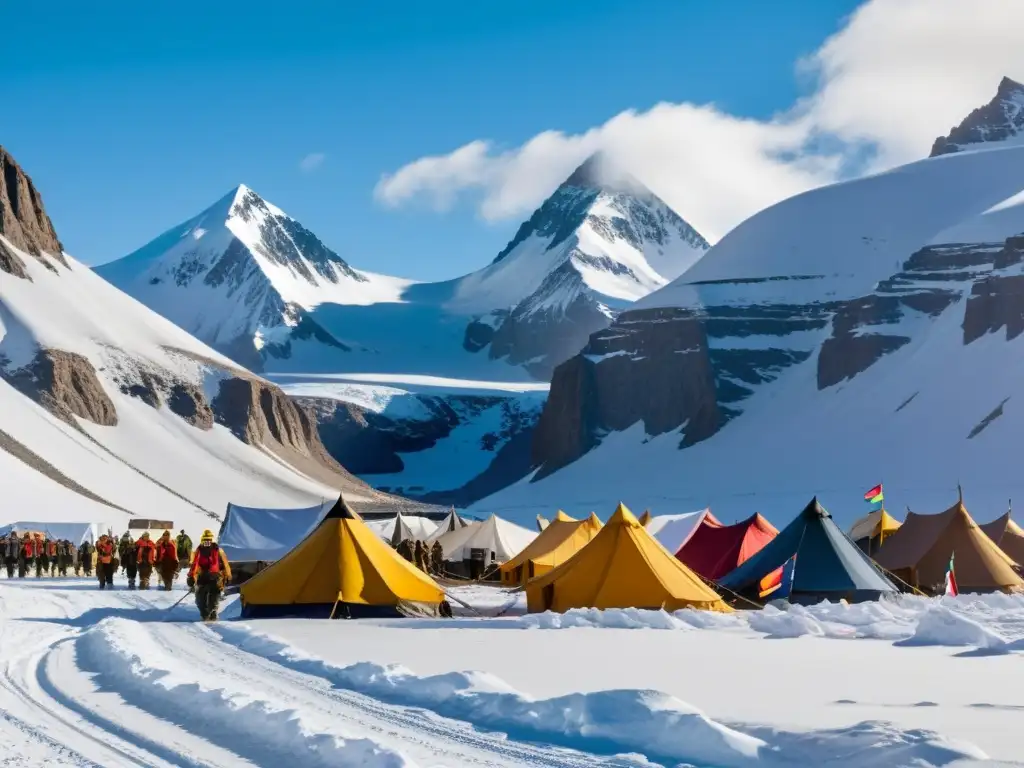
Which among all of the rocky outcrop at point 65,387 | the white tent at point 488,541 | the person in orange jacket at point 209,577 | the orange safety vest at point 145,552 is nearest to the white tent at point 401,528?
the white tent at point 488,541

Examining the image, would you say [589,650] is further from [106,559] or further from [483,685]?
[106,559]

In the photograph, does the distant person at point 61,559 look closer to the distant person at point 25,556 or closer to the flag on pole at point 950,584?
the distant person at point 25,556

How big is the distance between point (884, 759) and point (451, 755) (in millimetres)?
3146

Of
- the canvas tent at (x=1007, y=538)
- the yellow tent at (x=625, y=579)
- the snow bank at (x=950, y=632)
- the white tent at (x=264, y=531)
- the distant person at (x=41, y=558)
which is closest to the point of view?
the snow bank at (x=950, y=632)

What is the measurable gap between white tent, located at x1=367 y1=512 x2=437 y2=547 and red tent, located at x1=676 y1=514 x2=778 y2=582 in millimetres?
15363

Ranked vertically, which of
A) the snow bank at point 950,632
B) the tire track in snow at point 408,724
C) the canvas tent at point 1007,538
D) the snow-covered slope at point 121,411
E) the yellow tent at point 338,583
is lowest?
the tire track in snow at point 408,724

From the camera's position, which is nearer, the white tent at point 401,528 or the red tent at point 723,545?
the red tent at point 723,545

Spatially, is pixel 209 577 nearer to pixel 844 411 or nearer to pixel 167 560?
pixel 167 560

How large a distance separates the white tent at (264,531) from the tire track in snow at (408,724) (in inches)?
1064

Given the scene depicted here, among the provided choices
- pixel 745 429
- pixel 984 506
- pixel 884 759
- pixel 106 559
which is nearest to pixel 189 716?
pixel 884 759

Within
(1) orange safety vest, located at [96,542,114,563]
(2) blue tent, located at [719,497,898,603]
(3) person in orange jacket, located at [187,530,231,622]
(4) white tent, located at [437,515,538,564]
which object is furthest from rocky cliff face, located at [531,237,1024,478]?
(3) person in orange jacket, located at [187,530,231,622]

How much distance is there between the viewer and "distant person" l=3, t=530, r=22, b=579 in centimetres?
4447

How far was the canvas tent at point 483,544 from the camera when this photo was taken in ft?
168

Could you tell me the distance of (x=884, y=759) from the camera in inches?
361
